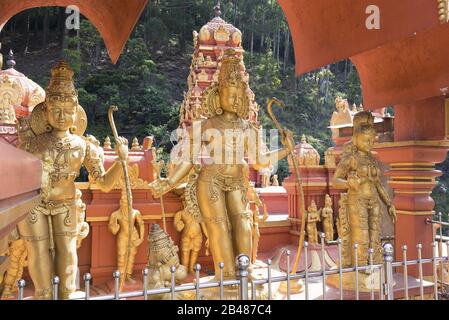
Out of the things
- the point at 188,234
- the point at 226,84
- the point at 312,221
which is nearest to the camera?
the point at 226,84

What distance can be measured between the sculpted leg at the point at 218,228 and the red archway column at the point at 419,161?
7.89 ft

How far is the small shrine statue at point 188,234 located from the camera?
5.50 m

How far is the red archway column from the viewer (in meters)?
4.88

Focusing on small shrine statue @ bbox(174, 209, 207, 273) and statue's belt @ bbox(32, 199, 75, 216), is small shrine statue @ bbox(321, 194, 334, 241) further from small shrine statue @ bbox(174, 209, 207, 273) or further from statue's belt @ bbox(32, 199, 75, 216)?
statue's belt @ bbox(32, 199, 75, 216)

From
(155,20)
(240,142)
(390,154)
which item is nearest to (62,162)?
(240,142)

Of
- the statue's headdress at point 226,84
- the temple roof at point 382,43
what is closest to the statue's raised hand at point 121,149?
the statue's headdress at point 226,84

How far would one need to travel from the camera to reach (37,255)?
3248 mm

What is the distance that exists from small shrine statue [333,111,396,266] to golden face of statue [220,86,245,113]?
58.7 inches

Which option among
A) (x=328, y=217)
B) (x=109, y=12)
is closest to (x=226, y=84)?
(x=109, y=12)

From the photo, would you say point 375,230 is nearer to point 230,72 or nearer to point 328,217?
point 328,217

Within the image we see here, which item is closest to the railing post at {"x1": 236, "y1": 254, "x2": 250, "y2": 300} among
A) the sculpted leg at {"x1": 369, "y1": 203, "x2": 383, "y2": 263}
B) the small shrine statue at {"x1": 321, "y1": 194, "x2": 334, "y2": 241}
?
the sculpted leg at {"x1": 369, "y1": 203, "x2": 383, "y2": 263}

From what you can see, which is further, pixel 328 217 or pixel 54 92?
pixel 328 217

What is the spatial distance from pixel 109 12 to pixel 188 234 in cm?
291
